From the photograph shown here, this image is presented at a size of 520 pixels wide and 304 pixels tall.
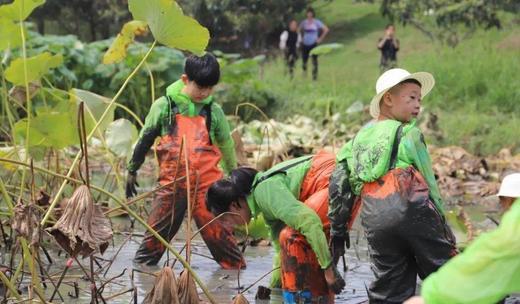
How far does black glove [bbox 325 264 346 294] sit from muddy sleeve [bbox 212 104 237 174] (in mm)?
1988

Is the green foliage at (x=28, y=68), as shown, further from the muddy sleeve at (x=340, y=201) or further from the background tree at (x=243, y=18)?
the background tree at (x=243, y=18)

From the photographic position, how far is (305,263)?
557 cm

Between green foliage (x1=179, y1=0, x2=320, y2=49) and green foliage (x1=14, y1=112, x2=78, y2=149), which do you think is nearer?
green foliage (x1=14, y1=112, x2=78, y2=149)

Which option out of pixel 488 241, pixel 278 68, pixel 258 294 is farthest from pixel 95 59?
pixel 488 241

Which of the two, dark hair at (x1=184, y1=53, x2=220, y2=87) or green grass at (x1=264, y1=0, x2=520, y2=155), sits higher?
dark hair at (x1=184, y1=53, x2=220, y2=87)

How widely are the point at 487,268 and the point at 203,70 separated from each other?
14.7 feet

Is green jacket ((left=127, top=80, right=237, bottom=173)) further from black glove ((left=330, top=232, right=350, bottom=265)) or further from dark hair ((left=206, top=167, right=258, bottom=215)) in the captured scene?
black glove ((left=330, top=232, right=350, bottom=265))

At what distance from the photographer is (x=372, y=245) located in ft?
17.4

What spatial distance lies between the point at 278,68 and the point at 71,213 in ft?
60.7

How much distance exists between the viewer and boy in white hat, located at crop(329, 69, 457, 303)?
16.8 feet

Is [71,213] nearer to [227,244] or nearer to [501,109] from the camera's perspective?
[227,244]

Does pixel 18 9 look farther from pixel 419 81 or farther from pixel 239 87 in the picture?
pixel 239 87

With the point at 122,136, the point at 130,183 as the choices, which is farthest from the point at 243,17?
the point at 130,183

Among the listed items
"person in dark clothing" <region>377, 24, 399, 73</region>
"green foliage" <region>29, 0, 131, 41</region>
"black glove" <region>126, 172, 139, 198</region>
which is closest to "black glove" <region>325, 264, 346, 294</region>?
"black glove" <region>126, 172, 139, 198</region>
